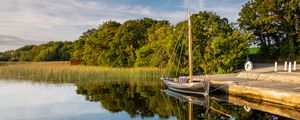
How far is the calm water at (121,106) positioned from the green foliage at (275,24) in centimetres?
1939

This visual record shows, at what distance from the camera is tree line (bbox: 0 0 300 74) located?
3509 centimetres

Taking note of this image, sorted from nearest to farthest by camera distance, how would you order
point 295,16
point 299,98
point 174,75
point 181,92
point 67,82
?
point 299,98
point 181,92
point 67,82
point 174,75
point 295,16

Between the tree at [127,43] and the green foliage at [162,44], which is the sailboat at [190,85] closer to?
the green foliage at [162,44]

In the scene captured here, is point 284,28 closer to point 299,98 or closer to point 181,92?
point 181,92

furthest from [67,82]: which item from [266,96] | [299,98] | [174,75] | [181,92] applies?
[299,98]

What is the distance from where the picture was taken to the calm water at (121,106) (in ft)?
60.4

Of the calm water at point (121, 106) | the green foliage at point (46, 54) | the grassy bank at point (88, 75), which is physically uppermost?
the green foliage at point (46, 54)

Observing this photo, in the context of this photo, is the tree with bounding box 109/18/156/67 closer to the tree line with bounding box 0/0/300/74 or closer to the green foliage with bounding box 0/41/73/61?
the tree line with bounding box 0/0/300/74

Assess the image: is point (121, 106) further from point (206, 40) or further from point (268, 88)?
point (206, 40)

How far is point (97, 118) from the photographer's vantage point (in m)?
18.4

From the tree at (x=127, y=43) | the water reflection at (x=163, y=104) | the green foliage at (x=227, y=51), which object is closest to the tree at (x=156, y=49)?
the tree at (x=127, y=43)

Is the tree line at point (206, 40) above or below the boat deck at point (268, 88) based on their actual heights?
above

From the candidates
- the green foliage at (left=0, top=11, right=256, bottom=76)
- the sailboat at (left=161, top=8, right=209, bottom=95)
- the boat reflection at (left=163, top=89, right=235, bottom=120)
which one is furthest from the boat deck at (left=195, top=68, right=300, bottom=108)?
the green foliage at (left=0, top=11, right=256, bottom=76)

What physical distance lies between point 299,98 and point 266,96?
2.72 metres
